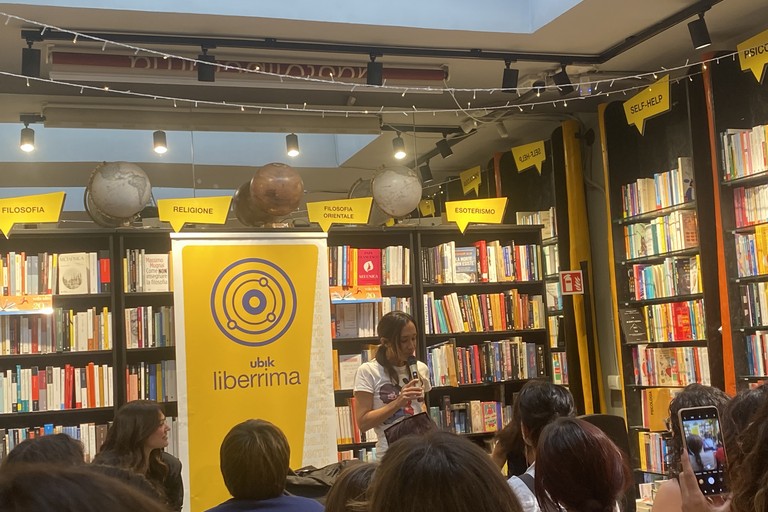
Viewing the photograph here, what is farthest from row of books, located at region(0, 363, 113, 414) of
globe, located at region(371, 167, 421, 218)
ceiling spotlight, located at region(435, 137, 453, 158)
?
ceiling spotlight, located at region(435, 137, 453, 158)

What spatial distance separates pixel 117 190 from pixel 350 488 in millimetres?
4232

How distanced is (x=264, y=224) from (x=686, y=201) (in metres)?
3.16

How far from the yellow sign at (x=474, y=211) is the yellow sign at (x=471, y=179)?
233 centimetres

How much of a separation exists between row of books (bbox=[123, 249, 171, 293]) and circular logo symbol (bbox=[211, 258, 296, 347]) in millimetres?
490

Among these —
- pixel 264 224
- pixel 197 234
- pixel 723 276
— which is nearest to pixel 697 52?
pixel 723 276

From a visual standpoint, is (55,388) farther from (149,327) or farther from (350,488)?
(350,488)

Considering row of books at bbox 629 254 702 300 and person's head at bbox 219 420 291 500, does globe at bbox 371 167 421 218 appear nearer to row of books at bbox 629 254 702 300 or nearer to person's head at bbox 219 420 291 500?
row of books at bbox 629 254 702 300

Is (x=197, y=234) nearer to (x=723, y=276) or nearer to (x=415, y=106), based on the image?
(x=415, y=106)

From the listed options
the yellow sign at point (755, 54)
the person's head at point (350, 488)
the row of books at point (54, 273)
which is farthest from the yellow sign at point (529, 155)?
the person's head at point (350, 488)

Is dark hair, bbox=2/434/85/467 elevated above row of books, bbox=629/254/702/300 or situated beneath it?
situated beneath

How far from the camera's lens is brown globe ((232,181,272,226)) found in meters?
6.12

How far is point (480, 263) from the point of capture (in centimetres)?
672

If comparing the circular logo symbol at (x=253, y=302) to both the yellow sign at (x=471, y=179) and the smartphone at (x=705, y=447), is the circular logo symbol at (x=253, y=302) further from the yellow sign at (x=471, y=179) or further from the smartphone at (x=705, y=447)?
the smartphone at (x=705, y=447)

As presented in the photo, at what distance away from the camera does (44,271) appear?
18.8ft
